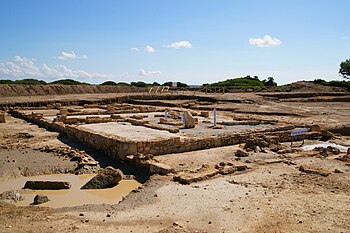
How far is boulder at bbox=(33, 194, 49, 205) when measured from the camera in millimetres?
7523

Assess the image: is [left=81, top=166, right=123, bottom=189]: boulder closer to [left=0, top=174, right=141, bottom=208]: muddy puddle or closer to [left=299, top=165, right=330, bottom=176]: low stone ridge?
[left=0, top=174, right=141, bottom=208]: muddy puddle

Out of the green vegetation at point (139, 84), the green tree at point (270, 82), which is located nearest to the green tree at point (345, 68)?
the green tree at point (270, 82)

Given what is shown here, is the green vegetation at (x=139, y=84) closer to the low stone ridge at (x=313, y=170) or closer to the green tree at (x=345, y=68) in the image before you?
the green tree at (x=345, y=68)

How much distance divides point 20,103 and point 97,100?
7131mm

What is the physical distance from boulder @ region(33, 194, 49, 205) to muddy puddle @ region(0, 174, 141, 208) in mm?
103

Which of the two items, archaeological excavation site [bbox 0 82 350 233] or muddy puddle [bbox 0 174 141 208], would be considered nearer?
archaeological excavation site [bbox 0 82 350 233]

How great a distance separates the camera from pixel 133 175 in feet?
32.4

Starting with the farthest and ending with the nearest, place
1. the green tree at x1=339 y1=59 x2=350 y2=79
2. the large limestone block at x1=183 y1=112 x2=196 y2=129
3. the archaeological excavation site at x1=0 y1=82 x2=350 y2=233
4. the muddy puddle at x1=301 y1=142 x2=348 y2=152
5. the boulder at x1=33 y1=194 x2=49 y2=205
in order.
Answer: the green tree at x1=339 y1=59 x2=350 y2=79
the large limestone block at x1=183 y1=112 x2=196 y2=129
the muddy puddle at x1=301 y1=142 x2=348 y2=152
the boulder at x1=33 y1=194 x2=49 y2=205
the archaeological excavation site at x1=0 y1=82 x2=350 y2=233

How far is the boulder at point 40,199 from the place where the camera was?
7.52 m

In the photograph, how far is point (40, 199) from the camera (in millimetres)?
7590

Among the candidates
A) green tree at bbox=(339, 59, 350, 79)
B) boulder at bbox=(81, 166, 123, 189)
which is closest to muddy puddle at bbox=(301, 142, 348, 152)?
boulder at bbox=(81, 166, 123, 189)

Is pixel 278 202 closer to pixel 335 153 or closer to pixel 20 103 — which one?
pixel 335 153

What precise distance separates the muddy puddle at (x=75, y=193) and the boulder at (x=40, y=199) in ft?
0.34

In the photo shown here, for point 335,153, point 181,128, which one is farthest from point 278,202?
point 181,128
